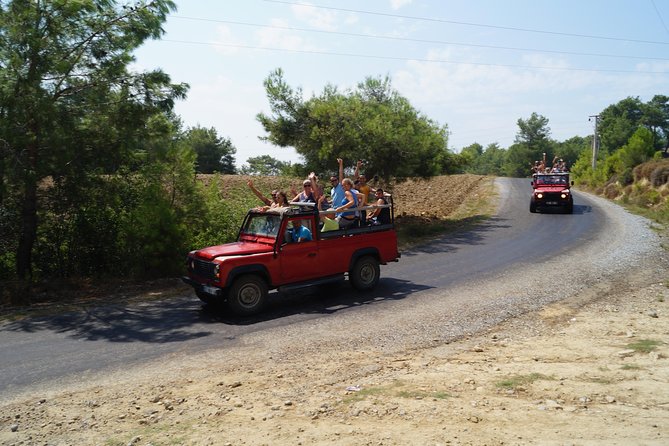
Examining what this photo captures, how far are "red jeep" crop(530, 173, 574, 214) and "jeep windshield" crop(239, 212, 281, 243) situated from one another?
1912 centimetres

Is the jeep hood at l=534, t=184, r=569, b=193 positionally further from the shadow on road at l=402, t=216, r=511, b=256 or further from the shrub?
the shrub

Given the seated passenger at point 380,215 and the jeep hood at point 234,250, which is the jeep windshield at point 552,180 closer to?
the seated passenger at point 380,215

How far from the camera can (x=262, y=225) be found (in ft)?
34.7

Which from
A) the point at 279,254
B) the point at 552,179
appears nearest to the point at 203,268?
the point at 279,254

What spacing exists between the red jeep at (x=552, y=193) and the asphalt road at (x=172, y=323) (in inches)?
379

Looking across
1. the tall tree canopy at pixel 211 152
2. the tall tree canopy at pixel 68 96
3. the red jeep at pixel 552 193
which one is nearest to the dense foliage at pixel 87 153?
the tall tree canopy at pixel 68 96

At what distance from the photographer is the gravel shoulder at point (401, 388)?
5141mm

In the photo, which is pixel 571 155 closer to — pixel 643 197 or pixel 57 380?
pixel 643 197

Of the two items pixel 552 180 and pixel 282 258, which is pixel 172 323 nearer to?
pixel 282 258

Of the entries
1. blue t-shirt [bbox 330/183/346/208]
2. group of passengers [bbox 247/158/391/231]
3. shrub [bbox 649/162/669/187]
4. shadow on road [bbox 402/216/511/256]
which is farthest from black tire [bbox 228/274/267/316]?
shrub [bbox 649/162/669/187]

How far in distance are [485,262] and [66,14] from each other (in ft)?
40.5

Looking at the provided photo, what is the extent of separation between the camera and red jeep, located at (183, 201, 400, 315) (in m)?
9.51

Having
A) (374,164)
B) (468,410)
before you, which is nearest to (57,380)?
Answer: (468,410)

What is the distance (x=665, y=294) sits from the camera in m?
10.7
